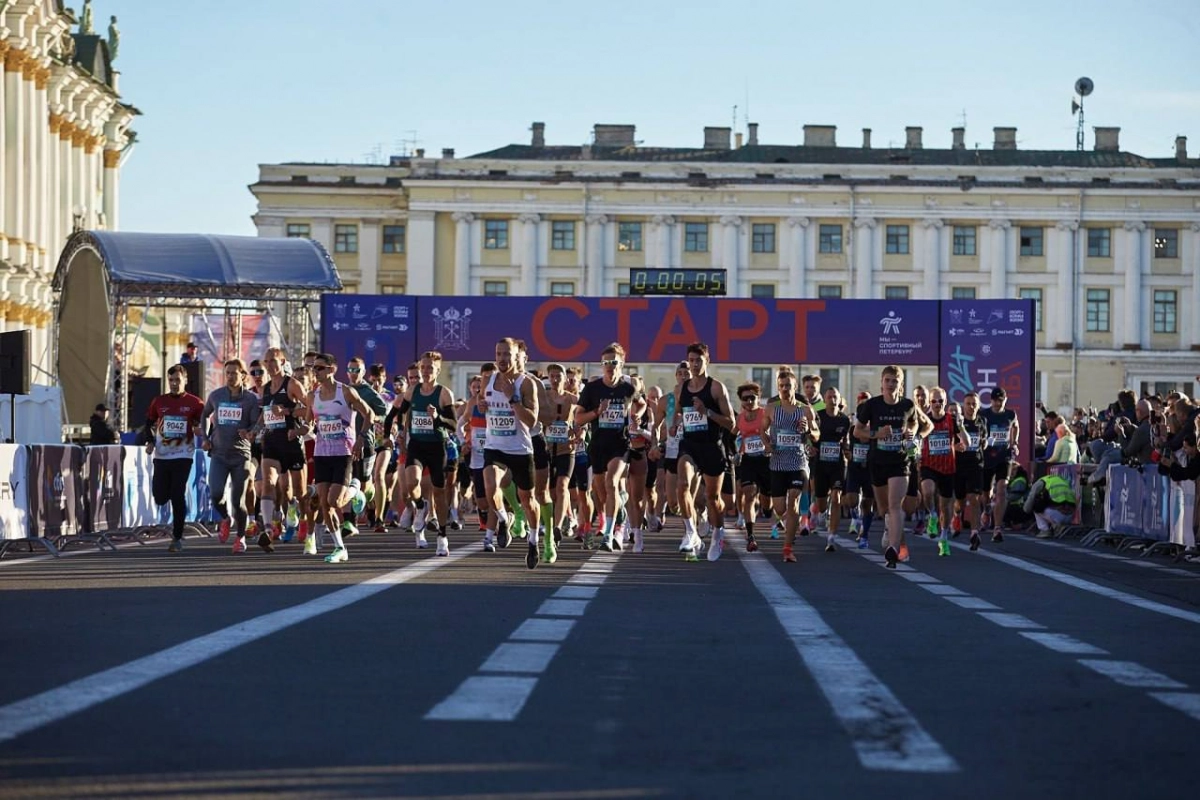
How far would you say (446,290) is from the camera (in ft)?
370

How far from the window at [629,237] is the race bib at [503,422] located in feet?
304

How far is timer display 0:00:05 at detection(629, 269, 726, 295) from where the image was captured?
185 ft

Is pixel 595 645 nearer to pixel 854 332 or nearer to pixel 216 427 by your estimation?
pixel 216 427

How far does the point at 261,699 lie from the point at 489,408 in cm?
1113

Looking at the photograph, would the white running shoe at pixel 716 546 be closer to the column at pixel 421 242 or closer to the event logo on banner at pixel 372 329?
the event logo on banner at pixel 372 329

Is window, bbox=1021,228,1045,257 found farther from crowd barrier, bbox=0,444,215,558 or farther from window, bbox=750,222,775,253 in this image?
crowd barrier, bbox=0,444,215,558

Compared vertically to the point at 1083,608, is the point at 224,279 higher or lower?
higher

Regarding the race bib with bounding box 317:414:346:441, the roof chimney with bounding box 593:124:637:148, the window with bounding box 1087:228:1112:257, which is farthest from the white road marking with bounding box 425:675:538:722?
the roof chimney with bounding box 593:124:637:148

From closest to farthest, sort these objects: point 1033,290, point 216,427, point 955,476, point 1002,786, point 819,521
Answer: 1. point 1002,786
2. point 216,427
3. point 955,476
4. point 819,521
5. point 1033,290

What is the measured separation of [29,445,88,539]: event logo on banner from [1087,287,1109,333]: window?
9419 cm

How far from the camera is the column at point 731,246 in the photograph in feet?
368

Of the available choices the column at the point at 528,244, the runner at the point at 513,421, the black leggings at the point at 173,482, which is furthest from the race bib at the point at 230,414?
the column at the point at 528,244

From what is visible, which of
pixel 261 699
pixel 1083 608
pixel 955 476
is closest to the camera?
pixel 261 699

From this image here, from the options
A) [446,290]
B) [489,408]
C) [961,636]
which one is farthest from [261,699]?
[446,290]
